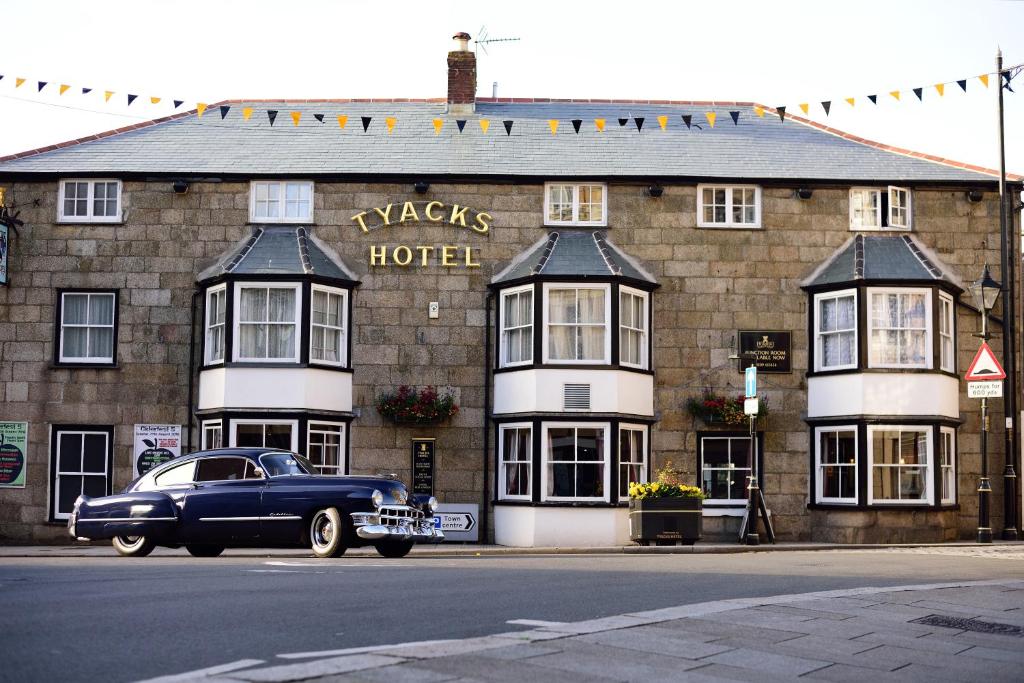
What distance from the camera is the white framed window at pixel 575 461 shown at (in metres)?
25.9

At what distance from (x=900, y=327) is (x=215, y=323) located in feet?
45.8

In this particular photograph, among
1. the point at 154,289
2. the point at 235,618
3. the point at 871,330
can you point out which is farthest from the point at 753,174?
the point at 235,618

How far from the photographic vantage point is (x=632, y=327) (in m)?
26.6

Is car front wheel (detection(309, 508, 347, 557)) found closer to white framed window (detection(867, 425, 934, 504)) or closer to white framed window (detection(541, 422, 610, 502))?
white framed window (detection(541, 422, 610, 502))

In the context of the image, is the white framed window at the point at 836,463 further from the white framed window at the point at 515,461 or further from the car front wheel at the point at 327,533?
the car front wheel at the point at 327,533

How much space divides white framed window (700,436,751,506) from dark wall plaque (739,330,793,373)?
1.54m

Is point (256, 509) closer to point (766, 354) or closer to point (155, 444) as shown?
point (155, 444)

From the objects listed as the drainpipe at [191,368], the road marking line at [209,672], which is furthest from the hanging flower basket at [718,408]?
the road marking line at [209,672]

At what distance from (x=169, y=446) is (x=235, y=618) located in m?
16.9

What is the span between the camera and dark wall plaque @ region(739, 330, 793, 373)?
27.0 m

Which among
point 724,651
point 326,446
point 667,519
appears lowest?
Answer: point 724,651

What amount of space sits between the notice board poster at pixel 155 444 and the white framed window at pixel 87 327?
1.75 meters

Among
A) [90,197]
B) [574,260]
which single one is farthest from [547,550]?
[90,197]

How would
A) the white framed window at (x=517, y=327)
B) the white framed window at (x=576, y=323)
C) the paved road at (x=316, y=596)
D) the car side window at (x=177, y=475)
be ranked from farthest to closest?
the white framed window at (x=517, y=327) → the white framed window at (x=576, y=323) → the car side window at (x=177, y=475) → the paved road at (x=316, y=596)
